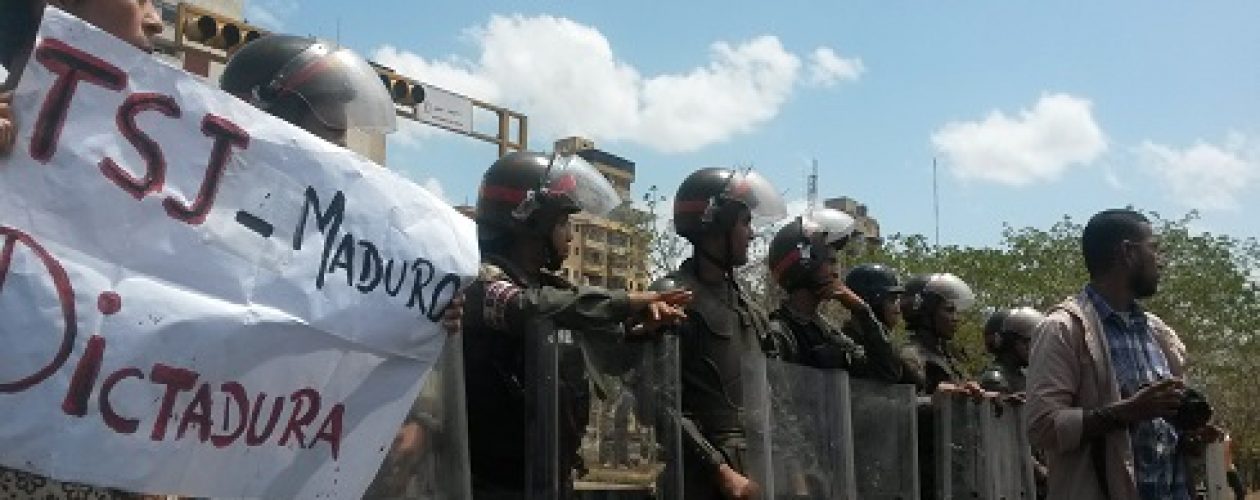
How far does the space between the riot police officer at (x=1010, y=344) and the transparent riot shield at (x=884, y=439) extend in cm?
266

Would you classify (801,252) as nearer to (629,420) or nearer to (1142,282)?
(1142,282)

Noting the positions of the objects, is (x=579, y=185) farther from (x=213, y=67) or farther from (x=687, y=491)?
(x=213, y=67)

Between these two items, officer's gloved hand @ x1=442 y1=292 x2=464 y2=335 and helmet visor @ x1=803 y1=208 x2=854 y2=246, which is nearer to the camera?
officer's gloved hand @ x1=442 y1=292 x2=464 y2=335

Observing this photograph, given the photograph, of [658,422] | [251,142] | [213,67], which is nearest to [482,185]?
[658,422]

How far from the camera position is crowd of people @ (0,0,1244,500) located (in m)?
4.29

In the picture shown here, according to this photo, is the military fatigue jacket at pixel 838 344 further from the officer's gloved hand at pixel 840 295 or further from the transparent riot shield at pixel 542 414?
the transparent riot shield at pixel 542 414

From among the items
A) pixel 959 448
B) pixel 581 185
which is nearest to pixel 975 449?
pixel 959 448

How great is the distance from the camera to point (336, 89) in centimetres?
436

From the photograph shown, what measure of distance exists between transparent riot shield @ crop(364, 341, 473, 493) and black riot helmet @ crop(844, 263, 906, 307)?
4.60 meters

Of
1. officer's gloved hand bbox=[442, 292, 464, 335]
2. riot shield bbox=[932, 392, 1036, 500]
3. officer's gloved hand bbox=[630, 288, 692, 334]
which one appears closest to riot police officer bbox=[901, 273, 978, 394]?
riot shield bbox=[932, 392, 1036, 500]

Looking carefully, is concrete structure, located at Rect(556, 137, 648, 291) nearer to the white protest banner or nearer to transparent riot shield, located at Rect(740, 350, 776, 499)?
transparent riot shield, located at Rect(740, 350, 776, 499)

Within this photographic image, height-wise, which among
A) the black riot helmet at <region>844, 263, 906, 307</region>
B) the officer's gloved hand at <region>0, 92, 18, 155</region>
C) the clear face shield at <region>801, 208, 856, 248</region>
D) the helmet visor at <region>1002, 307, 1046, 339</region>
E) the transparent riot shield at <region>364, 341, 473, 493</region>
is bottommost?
the transparent riot shield at <region>364, 341, 473, 493</region>

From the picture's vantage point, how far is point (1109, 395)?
183 inches

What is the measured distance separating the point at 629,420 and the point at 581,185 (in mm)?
981
